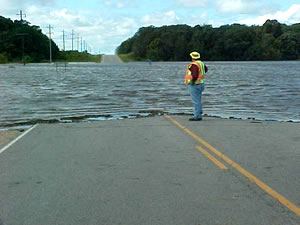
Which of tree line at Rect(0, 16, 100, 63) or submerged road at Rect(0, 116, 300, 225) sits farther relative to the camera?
tree line at Rect(0, 16, 100, 63)

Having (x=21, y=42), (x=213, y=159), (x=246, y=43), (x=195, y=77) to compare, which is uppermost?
(x=246, y=43)

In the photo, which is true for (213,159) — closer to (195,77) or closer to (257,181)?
(257,181)

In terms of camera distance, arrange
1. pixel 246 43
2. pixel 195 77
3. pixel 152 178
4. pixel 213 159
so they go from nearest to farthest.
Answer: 1. pixel 152 178
2. pixel 213 159
3. pixel 195 77
4. pixel 246 43

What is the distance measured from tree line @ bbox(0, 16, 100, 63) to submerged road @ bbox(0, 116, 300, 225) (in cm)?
13006

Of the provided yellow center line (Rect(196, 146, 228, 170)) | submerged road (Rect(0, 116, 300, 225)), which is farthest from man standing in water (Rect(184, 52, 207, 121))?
yellow center line (Rect(196, 146, 228, 170))

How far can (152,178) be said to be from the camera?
7.08m

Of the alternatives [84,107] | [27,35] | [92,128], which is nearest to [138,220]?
[92,128]

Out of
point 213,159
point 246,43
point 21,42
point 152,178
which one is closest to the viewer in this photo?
point 152,178

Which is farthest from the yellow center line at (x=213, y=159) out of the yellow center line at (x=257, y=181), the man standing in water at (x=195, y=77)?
the man standing in water at (x=195, y=77)

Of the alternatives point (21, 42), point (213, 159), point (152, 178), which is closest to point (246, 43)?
point (21, 42)

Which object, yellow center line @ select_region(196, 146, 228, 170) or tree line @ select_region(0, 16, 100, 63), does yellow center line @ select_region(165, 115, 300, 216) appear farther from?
tree line @ select_region(0, 16, 100, 63)

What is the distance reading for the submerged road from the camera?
545cm

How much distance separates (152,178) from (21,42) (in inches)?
5613

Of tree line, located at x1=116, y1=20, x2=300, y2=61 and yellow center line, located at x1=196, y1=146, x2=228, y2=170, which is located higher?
tree line, located at x1=116, y1=20, x2=300, y2=61
